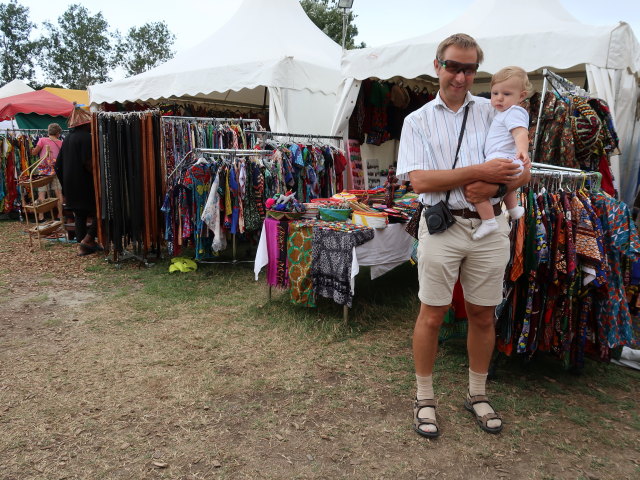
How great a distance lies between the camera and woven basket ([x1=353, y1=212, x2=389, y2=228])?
3.83 m

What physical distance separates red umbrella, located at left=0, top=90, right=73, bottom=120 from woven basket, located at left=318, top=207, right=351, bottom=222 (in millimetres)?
11296

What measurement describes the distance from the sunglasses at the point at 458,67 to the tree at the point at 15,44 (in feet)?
144

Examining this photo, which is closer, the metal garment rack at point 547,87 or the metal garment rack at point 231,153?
the metal garment rack at point 547,87

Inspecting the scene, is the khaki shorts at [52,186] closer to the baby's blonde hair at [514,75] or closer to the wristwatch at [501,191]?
the baby's blonde hair at [514,75]

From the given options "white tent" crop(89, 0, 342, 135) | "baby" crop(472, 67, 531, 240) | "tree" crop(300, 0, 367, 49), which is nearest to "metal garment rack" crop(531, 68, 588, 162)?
"baby" crop(472, 67, 531, 240)

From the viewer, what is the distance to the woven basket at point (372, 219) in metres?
3.83

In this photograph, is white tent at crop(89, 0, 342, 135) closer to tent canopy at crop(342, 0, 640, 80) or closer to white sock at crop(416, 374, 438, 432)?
tent canopy at crop(342, 0, 640, 80)

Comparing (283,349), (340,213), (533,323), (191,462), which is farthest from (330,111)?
(191,462)

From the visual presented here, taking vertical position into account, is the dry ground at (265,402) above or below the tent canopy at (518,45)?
below

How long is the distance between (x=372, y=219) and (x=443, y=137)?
1.72 meters

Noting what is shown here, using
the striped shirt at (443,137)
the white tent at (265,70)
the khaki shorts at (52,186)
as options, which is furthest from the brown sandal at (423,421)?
the khaki shorts at (52,186)

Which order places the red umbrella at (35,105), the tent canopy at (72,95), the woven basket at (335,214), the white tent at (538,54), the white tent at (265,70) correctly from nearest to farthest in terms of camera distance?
1. the woven basket at (335,214)
2. the white tent at (538,54)
3. the white tent at (265,70)
4. the red umbrella at (35,105)
5. the tent canopy at (72,95)

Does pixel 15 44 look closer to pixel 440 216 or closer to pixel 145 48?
pixel 145 48

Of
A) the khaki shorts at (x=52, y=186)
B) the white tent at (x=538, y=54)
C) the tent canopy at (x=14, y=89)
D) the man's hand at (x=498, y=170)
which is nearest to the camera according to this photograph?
the man's hand at (x=498, y=170)
